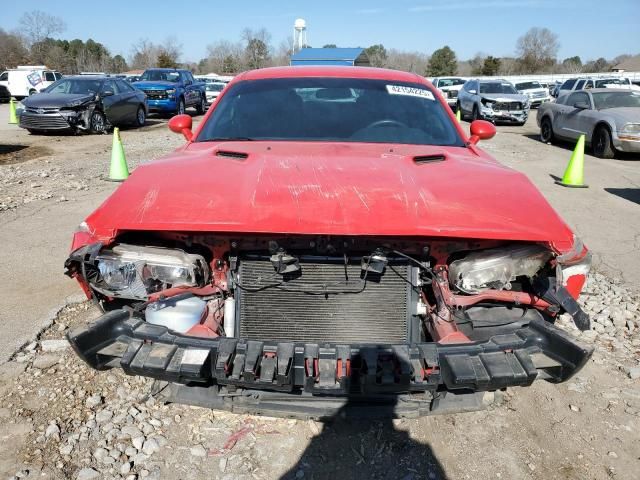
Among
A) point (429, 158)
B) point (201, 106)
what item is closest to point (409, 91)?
point (429, 158)

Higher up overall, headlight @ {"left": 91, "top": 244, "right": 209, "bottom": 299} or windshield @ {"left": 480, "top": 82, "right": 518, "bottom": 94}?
headlight @ {"left": 91, "top": 244, "right": 209, "bottom": 299}

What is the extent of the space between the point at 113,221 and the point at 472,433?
2104 millimetres

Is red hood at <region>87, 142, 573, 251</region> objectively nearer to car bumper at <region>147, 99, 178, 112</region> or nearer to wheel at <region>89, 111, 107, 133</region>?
wheel at <region>89, 111, 107, 133</region>

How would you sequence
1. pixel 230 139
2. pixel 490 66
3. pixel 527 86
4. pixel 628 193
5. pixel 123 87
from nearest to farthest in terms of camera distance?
pixel 230 139, pixel 628 193, pixel 123 87, pixel 527 86, pixel 490 66

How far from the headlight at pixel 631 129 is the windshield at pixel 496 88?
8.57 metres

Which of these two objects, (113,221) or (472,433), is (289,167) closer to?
(113,221)

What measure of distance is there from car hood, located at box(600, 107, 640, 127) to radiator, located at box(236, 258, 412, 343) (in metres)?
11.5

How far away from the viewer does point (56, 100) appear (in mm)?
13805

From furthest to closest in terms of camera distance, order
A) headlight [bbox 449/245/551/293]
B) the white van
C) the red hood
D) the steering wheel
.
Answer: the white van → the steering wheel → headlight [bbox 449/245/551/293] → the red hood

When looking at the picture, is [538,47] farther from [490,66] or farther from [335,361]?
[335,361]

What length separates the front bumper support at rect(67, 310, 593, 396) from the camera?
76.6 inches

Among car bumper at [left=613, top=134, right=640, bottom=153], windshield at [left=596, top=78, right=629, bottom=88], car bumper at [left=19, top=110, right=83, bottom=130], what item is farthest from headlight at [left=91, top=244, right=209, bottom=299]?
windshield at [left=596, top=78, right=629, bottom=88]

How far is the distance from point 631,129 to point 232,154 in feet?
38.1

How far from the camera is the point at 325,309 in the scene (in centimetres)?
237
